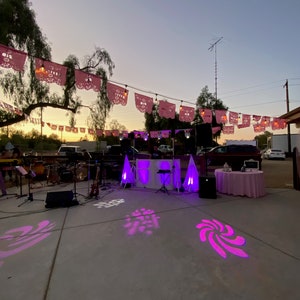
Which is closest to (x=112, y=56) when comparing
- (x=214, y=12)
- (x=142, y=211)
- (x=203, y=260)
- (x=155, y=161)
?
(x=214, y=12)

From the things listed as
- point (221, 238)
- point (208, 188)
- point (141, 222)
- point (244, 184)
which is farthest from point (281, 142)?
point (141, 222)

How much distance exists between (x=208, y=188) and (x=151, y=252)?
354 centimetres

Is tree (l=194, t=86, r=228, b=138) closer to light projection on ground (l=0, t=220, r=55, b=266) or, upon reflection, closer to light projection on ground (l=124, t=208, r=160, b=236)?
light projection on ground (l=124, t=208, r=160, b=236)

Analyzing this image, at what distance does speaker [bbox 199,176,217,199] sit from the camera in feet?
18.9

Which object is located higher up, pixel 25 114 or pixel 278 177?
pixel 25 114

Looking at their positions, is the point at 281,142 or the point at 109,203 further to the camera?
the point at 281,142

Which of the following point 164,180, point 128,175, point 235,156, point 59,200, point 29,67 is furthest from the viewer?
point 235,156

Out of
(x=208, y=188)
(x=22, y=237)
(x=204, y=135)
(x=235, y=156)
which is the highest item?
(x=204, y=135)

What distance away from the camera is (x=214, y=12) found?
8844 millimetres

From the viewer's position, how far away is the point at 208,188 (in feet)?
19.1

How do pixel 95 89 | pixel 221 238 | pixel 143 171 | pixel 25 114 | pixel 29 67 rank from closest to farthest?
pixel 221 238 < pixel 95 89 < pixel 143 171 < pixel 29 67 < pixel 25 114

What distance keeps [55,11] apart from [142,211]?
9.18 m

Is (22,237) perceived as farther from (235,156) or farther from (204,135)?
(235,156)

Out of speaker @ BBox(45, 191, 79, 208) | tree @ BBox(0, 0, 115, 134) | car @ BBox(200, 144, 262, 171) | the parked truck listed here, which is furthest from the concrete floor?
the parked truck
